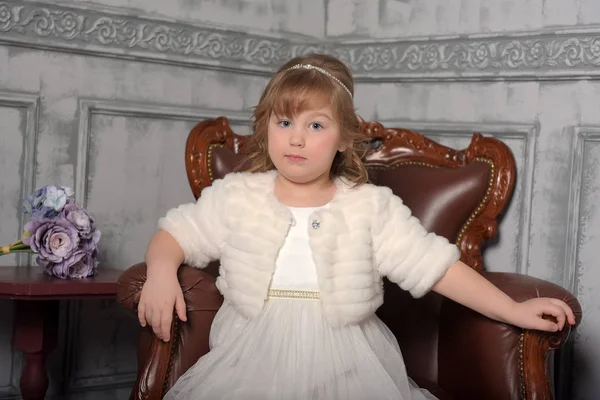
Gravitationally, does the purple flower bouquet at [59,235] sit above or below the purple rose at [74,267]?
above

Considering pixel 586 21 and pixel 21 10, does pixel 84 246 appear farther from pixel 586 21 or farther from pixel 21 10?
pixel 586 21

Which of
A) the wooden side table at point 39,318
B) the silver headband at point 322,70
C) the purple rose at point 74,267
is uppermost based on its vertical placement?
the silver headband at point 322,70

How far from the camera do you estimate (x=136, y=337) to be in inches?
135

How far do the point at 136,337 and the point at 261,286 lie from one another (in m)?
1.34

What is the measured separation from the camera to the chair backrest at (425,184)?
9.24ft

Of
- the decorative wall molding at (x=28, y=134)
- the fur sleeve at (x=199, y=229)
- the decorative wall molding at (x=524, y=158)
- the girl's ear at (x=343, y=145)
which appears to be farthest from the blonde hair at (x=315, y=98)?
the decorative wall molding at (x=28, y=134)

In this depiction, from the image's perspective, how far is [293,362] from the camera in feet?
7.07

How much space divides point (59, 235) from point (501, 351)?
140 cm

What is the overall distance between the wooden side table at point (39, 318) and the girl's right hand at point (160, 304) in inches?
20.3

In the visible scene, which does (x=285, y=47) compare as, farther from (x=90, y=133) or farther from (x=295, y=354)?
(x=295, y=354)

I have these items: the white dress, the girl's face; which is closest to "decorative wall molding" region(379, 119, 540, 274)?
the white dress

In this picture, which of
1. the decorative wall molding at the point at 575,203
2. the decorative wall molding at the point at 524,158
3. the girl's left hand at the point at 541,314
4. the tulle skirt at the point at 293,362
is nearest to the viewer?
the tulle skirt at the point at 293,362

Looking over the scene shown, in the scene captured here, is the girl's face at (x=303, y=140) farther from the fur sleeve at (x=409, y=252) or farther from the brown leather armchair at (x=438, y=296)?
the brown leather armchair at (x=438, y=296)

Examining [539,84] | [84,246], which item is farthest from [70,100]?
[539,84]
